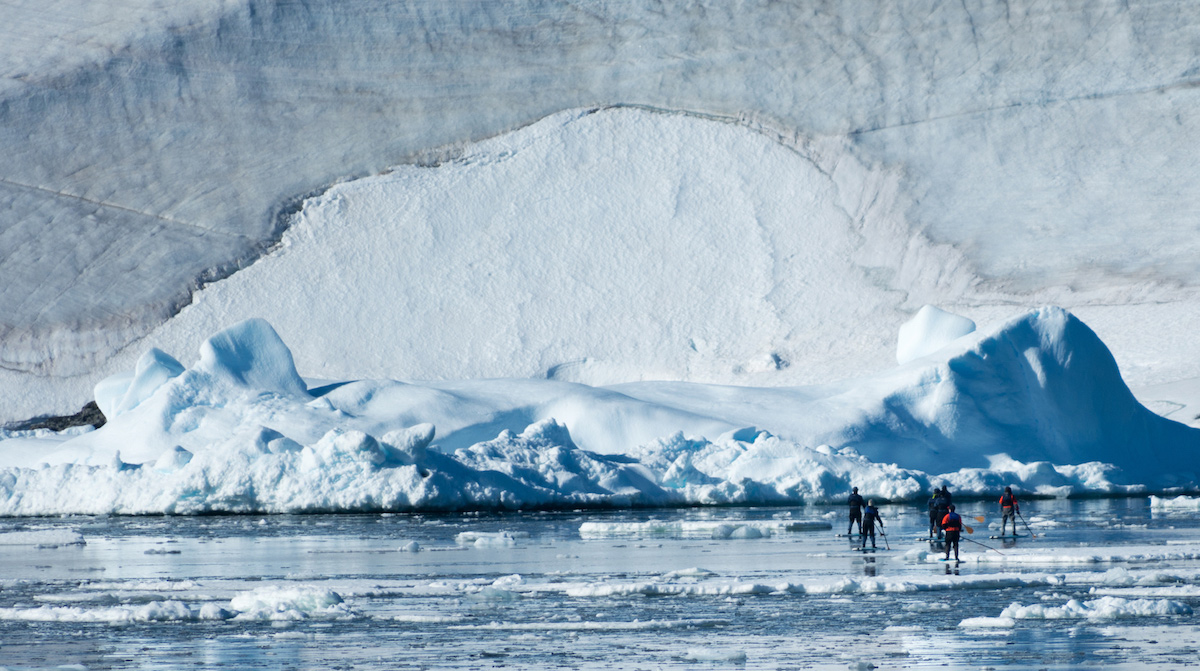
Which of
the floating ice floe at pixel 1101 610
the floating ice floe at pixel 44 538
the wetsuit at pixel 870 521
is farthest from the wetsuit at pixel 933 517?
the floating ice floe at pixel 44 538

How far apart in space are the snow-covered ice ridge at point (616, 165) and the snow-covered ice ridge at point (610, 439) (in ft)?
30.5

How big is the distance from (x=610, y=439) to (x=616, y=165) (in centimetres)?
1729

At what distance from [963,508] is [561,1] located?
24.7 meters

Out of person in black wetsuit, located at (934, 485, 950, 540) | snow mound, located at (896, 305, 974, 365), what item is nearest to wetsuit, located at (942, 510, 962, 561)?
person in black wetsuit, located at (934, 485, 950, 540)

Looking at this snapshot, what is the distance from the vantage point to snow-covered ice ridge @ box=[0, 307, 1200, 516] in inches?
821

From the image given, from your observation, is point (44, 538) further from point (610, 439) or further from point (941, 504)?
point (941, 504)

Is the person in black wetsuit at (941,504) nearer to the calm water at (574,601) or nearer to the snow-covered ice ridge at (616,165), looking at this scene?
the calm water at (574,601)

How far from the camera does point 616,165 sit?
1580 inches

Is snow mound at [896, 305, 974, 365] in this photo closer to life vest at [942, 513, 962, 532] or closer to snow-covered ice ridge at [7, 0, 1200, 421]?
snow-covered ice ridge at [7, 0, 1200, 421]

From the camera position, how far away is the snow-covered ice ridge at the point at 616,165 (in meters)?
36.2

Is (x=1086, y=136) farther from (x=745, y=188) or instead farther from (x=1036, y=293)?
(x=745, y=188)

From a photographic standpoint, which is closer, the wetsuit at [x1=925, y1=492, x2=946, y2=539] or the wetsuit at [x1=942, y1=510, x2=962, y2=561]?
the wetsuit at [x1=942, y1=510, x2=962, y2=561]

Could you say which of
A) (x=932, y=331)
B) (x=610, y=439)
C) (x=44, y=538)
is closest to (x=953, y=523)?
(x=44, y=538)

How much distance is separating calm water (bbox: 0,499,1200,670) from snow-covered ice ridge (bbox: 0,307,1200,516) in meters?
2.95
